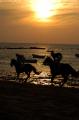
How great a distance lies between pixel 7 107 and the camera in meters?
13.5

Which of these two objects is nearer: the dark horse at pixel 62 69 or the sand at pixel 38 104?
the sand at pixel 38 104

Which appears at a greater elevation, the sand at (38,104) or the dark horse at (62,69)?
the dark horse at (62,69)

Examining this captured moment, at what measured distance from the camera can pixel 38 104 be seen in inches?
565

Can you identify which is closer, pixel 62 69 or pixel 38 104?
pixel 38 104

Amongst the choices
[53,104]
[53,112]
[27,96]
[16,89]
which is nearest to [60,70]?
[16,89]

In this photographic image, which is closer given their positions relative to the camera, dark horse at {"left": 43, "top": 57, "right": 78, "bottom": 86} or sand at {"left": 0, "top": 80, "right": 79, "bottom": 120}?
sand at {"left": 0, "top": 80, "right": 79, "bottom": 120}

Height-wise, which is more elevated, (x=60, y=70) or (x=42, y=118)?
(x=60, y=70)

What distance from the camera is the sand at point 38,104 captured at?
12406 millimetres

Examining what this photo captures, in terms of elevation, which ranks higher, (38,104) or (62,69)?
(62,69)

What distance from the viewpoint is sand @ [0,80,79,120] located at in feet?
40.7

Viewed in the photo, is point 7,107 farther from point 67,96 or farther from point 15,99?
point 67,96

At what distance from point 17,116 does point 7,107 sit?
143 cm

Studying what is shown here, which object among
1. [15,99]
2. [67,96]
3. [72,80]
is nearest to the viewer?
[15,99]

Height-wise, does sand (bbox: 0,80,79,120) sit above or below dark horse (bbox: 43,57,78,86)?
below
